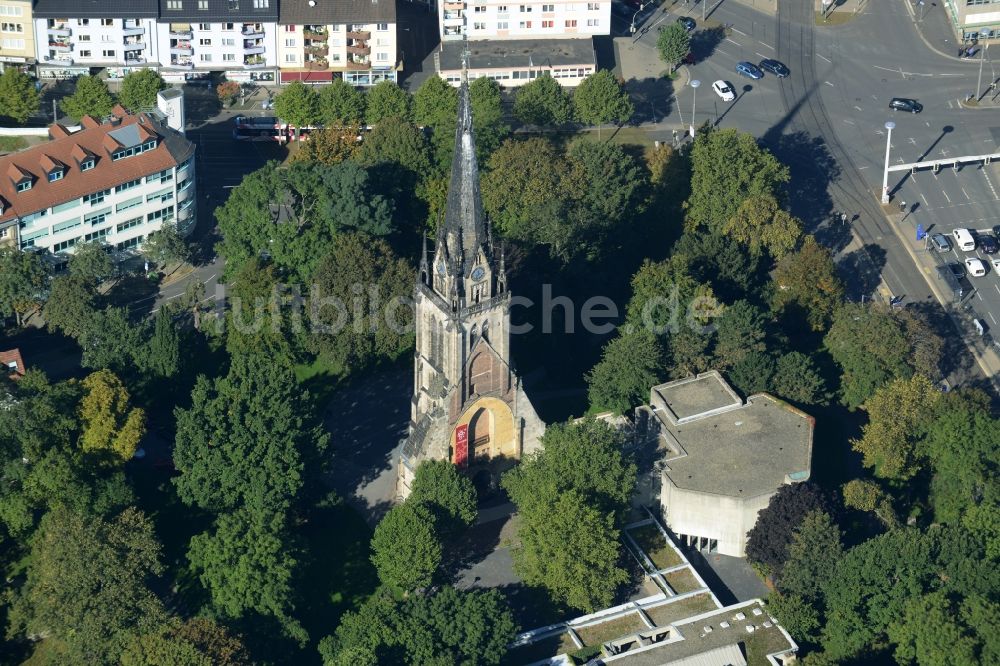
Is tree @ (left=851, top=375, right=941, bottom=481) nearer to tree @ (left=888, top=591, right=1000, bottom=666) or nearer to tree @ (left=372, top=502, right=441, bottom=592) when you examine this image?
tree @ (left=888, top=591, right=1000, bottom=666)

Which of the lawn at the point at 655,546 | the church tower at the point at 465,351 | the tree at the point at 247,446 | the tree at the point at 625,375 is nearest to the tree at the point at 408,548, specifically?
the church tower at the point at 465,351

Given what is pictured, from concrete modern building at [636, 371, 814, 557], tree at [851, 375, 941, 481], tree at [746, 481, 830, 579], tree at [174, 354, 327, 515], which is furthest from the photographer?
tree at [851, 375, 941, 481]

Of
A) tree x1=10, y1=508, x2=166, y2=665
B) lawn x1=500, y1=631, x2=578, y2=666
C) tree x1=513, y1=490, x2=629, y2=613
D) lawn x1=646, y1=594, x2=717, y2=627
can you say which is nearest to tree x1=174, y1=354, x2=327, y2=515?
tree x1=10, y1=508, x2=166, y2=665

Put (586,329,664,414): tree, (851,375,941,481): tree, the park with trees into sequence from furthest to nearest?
(586,329,664,414): tree → (851,375,941,481): tree → the park with trees

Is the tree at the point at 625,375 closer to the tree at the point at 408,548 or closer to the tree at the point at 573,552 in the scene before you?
the tree at the point at 573,552

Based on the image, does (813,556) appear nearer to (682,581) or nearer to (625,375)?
(682,581)

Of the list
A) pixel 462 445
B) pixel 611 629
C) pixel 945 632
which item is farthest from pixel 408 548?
pixel 945 632
